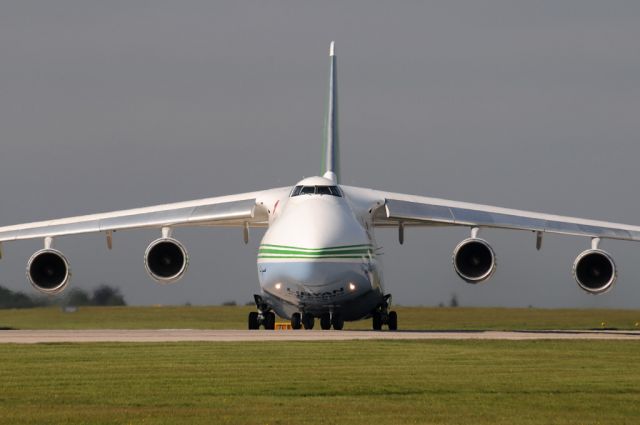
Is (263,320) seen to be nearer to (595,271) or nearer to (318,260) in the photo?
(318,260)

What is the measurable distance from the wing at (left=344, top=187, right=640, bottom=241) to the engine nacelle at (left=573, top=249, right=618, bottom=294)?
4.17ft

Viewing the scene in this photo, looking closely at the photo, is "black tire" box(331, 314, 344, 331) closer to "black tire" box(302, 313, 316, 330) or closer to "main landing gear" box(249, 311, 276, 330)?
"black tire" box(302, 313, 316, 330)

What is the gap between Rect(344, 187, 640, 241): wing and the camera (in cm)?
3259

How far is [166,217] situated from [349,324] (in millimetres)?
7345

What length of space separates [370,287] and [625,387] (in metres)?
14.1

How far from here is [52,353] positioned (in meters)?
20.9

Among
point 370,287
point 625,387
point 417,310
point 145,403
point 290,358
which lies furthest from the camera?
point 417,310

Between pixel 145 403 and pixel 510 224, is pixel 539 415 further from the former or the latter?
pixel 510 224

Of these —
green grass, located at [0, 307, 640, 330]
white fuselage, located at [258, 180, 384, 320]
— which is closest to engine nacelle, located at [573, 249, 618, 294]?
white fuselage, located at [258, 180, 384, 320]

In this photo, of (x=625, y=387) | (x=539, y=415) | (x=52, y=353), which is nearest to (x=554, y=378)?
(x=625, y=387)

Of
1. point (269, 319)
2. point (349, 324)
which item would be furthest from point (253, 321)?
point (349, 324)

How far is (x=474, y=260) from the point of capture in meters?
31.0

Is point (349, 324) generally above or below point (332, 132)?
Result: below

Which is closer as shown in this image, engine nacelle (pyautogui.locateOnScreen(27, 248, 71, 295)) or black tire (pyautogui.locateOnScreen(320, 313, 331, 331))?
black tire (pyautogui.locateOnScreen(320, 313, 331, 331))
